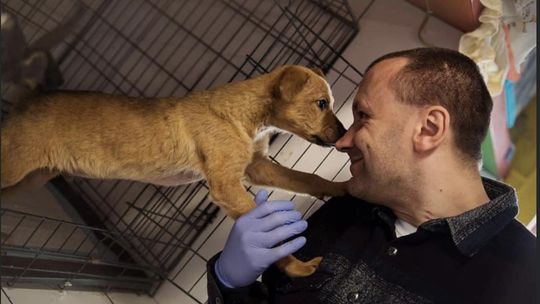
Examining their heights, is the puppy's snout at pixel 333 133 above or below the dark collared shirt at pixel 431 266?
above

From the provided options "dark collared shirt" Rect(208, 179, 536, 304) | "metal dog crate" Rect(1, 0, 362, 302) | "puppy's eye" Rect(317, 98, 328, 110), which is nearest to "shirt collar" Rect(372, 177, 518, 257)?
"dark collared shirt" Rect(208, 179, 536, 304)

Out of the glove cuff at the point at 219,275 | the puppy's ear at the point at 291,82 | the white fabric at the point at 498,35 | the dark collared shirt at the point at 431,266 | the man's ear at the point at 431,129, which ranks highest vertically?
the white fabric at the point at 498,35

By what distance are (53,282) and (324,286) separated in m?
0.58

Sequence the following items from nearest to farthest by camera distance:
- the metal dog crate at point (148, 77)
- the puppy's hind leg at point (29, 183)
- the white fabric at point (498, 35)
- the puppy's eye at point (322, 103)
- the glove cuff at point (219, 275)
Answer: the puppy's hind leg at point (29, 183), the metal dog crate at point (148, 77), the glove cuff at point (219, 275), the puppy's eye at point (322, 103), the white fabric at point (498, 35)

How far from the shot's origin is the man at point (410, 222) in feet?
3.55

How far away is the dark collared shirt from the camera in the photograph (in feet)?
3.49

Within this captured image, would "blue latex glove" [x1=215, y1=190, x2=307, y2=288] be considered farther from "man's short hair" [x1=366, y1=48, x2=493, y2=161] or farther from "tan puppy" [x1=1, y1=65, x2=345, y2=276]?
"man's short hair" [x1=366, y1=48, x2=493, y2=161]

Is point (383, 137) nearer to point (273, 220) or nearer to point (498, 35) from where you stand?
→ point (273, 220)

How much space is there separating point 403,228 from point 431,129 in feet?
0.82

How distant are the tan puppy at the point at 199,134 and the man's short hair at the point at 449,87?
0.71ft

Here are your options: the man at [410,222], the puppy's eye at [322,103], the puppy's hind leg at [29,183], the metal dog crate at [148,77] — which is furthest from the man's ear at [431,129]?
the puppy's hind leg at [29,183]

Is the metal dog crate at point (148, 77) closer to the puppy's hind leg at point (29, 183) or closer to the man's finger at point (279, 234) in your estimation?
the puppy's hind leg at point (29, 183)

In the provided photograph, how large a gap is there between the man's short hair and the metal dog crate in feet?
1.57

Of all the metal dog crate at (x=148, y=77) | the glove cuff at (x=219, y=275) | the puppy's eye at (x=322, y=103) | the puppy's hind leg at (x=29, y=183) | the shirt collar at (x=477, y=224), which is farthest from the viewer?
the puppy's eye at (x=322, y=103)
